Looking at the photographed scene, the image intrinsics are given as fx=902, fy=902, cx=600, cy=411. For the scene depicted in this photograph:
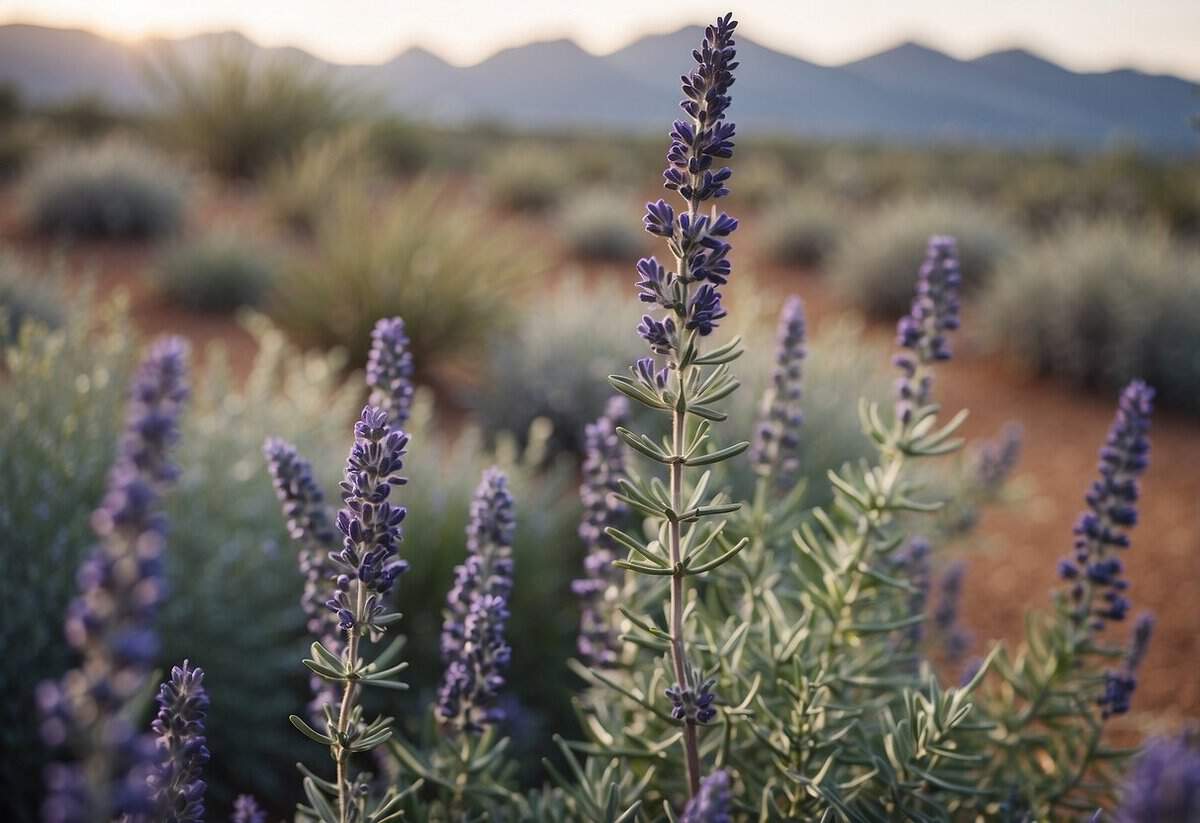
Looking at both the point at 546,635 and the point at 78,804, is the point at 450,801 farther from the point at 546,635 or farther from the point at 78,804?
the point at 546,635

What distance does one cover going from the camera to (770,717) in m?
1.55

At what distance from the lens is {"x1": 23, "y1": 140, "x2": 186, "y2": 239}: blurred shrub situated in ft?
33.2

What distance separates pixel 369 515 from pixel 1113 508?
1495 mm

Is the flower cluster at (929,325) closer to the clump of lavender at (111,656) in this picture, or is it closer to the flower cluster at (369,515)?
the flower cluster at (369,515)

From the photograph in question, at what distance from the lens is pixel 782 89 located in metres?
27.3

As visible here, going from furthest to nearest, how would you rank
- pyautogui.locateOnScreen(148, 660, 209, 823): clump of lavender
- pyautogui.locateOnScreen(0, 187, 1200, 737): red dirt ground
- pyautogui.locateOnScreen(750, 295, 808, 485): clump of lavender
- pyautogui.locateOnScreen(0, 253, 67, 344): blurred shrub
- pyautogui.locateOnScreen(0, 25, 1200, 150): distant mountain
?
pyautogui.locateOnScreen(0, 253, 67, 344): blurred shrub < pyautogui.locateOnScreen(0, 25, 1200, 150): distant mountain < pyautogui.locateOnScreen(0, 187, 1200, 737): red dirt ground < pyautogui.locateOnScreen(750, 295, 808, 485): clump of lavender < pyautogui.locateOnScreen(148, 660, 209, 823): clump of lavender

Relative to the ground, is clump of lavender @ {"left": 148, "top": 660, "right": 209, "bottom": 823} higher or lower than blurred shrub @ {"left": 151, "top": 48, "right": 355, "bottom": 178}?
lower

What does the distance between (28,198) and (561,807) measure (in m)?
11.3

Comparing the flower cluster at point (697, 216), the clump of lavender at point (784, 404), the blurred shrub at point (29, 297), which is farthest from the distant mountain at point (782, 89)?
the blurred shrub at point (29, 297)

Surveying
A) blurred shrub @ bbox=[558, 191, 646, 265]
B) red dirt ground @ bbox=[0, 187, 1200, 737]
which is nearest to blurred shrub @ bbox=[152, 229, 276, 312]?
red dirt ground @ bbox=[0, 187, 1200, 737]

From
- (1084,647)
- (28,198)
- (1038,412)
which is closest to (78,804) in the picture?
(1084,647)

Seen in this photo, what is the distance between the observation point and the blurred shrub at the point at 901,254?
10.4 meters

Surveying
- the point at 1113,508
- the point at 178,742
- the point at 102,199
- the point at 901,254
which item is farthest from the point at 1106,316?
the point at 102,199

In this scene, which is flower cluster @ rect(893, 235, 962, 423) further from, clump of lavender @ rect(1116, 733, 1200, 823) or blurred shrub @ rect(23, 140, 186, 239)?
blurred shrub @ rect(23, 140, 186, 239)
